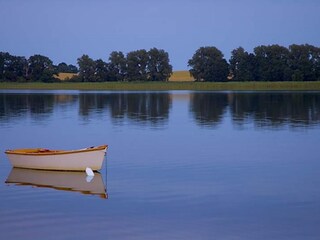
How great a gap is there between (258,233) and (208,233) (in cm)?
119

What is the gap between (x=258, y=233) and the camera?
1448 cm

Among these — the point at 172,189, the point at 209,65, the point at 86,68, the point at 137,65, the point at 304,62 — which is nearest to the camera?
the point at 172,189

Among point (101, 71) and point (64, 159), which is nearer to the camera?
point (64, 159)

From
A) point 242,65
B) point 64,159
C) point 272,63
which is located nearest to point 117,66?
point 242,65

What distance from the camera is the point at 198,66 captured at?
501ft

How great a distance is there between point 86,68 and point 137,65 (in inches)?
523

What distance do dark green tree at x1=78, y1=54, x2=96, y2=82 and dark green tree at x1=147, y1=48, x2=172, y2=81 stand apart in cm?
1472

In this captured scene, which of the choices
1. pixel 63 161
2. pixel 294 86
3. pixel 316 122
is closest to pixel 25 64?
pixel 294 86

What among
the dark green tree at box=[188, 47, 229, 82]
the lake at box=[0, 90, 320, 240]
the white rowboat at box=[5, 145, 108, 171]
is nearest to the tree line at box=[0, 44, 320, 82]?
the dark green tree at box=[188, 47, 229, 82]

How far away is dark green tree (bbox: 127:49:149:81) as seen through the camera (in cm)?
15712

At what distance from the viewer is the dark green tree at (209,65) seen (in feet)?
494

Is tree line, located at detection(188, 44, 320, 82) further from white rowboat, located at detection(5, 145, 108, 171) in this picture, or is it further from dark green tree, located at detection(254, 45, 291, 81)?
white rowboat, located at detection(5, 145, 108, 171)

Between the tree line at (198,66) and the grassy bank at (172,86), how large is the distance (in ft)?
17.4

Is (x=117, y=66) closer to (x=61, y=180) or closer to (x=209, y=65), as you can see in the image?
(x=209, y=65)
